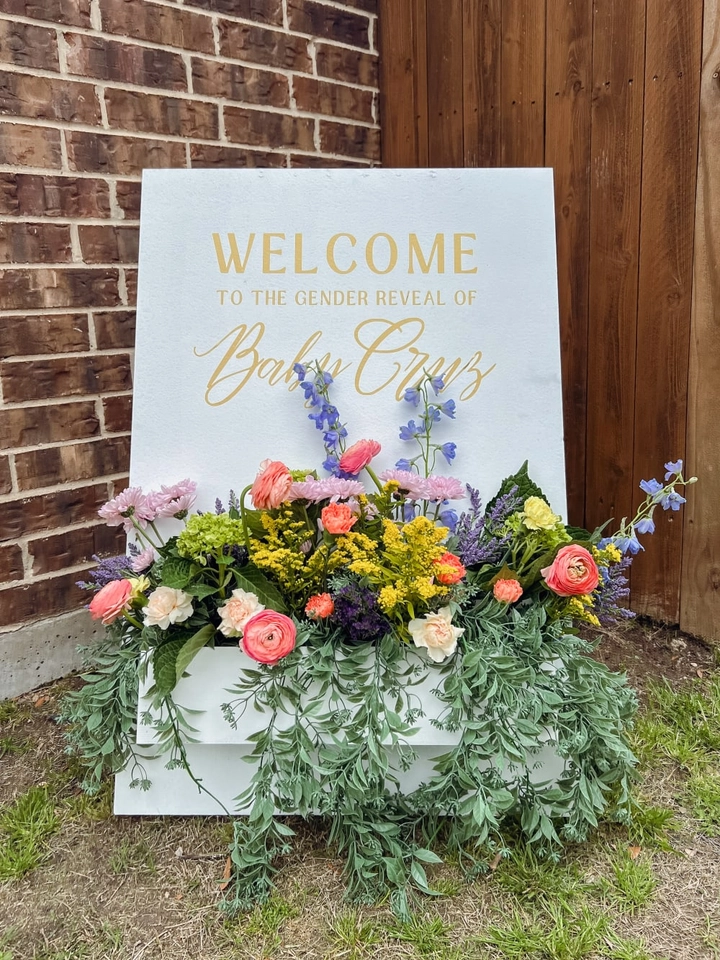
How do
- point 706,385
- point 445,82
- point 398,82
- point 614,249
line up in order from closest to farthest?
point 706,385
point 614,249
point 445,82
point 398,82

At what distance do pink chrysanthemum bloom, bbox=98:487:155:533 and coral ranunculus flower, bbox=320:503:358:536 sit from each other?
39 cm

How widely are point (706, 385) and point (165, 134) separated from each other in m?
1.67

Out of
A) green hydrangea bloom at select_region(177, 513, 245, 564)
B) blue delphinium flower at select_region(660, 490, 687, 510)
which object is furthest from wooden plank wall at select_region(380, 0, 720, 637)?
green hydrangea bloom at select_region(177, 513, 245, 564)

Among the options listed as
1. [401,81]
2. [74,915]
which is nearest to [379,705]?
[74,915]

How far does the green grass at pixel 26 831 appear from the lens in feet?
4.55

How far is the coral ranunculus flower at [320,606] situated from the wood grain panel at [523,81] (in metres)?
1.57

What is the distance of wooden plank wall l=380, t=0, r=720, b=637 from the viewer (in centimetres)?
190

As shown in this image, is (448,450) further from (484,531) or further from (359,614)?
(359,614)

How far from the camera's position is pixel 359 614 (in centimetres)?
138

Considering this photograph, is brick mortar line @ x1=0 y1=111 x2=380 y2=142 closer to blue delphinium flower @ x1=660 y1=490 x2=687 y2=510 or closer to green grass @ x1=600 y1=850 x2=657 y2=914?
blue delphinium flower @ x1=660 y1=490 x2=687 y2=510

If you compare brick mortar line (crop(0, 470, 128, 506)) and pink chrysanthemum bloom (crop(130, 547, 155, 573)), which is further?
brick mortar line (crop(0, 470, 128, 506))

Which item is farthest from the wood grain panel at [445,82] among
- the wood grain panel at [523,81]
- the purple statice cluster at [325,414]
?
the purple statice cluster at [325,414]

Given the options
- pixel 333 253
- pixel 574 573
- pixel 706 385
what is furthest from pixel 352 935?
pixel 706 385

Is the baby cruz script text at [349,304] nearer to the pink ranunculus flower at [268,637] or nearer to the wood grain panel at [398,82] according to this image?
the pink ranunculus flower at [268,637]
